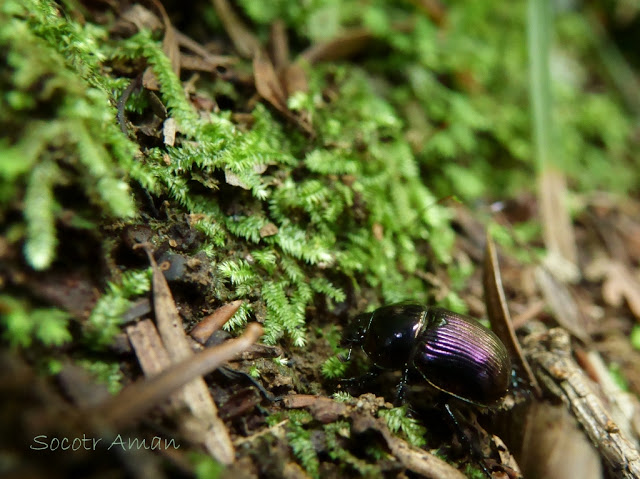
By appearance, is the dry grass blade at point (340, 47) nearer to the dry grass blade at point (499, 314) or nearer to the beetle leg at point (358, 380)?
the dry grass blade at point (499, 314)

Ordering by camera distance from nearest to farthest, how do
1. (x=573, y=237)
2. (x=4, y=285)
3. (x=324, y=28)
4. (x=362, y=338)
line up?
(x=4, y=285), (x=362, y=338), (x=324, y=28), (x=573, y=237)

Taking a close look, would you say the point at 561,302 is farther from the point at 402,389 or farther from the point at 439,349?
the point at 402,389

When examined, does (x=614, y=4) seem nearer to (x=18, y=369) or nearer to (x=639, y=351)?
(x=639, y=351)

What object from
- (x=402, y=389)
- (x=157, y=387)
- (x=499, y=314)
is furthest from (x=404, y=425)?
(x=157, y=387)

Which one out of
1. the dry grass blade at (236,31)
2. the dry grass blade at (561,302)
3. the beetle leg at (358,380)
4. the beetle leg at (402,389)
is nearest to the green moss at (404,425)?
the beetle leg at (402,389)

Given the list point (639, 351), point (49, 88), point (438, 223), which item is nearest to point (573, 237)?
point (639, 351)

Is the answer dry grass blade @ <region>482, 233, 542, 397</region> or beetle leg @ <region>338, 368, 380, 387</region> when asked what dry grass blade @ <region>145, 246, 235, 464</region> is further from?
dry grass blade @ <region>482, 233, 542, 397</region>

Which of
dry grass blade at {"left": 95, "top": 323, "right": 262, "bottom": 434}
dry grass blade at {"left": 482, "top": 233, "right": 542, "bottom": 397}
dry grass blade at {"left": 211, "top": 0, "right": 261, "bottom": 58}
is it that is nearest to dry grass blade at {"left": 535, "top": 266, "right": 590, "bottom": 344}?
dry grass blade at {"left": 482, "top": 233, "right": 542, "bottom": 397}
